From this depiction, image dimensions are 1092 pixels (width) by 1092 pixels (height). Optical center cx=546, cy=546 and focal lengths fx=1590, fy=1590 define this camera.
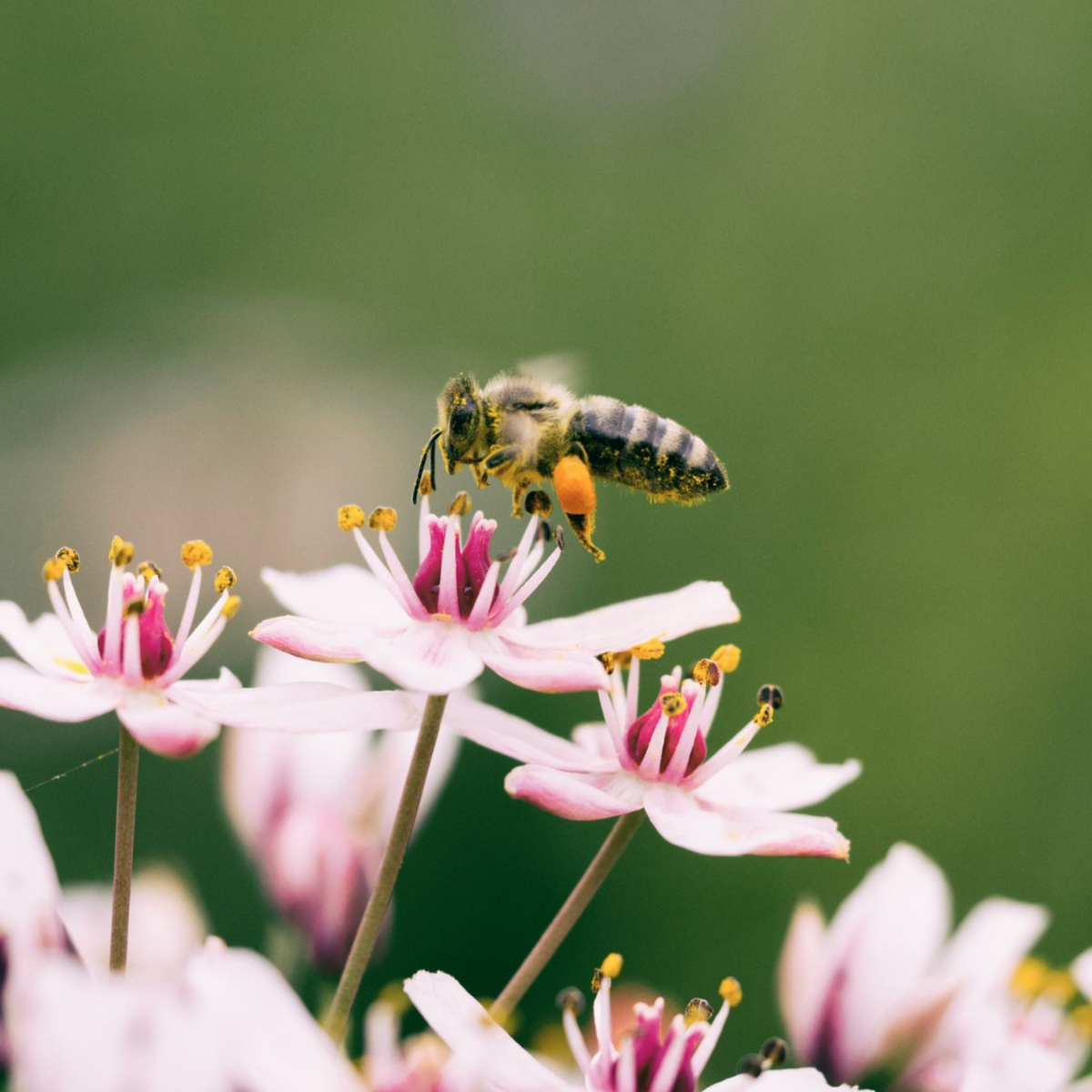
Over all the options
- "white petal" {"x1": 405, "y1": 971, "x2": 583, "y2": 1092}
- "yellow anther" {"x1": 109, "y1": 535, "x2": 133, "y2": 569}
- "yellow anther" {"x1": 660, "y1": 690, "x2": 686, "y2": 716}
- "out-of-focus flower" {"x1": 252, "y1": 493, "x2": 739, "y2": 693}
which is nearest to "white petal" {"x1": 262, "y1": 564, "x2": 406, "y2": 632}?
"out-of-focus flower" {"x1": 252, "y1": 493, "x2": 739, "y2": 693}

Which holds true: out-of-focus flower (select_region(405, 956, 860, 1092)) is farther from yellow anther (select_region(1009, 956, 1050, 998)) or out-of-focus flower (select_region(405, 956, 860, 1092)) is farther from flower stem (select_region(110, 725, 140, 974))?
yellow anther (select_region(1009, 956, 1050, 998))

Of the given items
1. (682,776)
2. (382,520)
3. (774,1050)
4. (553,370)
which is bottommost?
(774,1050)

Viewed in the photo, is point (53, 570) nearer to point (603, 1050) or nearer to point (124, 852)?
point (124, 852)

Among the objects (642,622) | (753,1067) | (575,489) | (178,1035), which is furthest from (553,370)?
(178,1035)

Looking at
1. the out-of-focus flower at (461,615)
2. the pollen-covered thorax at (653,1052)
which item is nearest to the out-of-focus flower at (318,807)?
the out-of-focus flower at (461,615)

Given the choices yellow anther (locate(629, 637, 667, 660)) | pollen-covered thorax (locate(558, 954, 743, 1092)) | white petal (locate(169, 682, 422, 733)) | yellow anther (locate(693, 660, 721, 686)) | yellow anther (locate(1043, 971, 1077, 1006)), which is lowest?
yellow anther (locate(1043, 971, 1077, 1006))
